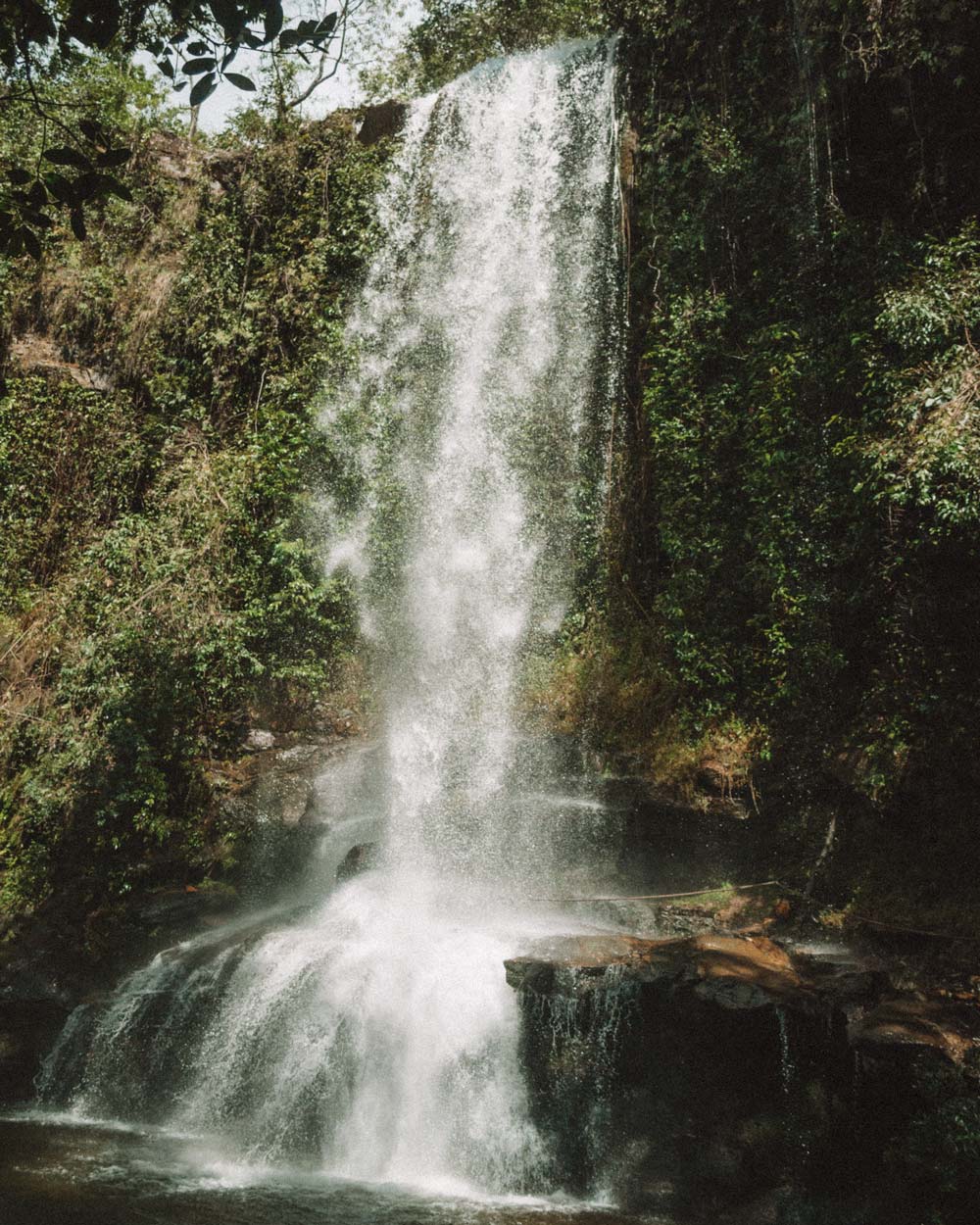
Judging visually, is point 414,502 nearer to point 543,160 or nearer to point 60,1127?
point 543,160

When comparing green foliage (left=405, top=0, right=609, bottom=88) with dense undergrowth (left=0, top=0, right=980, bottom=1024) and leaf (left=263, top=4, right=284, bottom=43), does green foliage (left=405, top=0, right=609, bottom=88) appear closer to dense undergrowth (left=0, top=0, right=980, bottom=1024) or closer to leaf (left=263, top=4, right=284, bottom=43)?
dense undergrowth (left=0, top=0, right=980, bottom=1024)

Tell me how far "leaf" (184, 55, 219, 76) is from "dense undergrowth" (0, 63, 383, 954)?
4670mm

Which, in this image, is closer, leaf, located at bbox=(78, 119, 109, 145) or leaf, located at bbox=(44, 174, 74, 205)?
leaf, located at bbox=(44, 174, 74, 205)

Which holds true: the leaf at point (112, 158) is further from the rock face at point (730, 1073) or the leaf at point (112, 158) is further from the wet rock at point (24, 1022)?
the wet rock at point (24, 1022)

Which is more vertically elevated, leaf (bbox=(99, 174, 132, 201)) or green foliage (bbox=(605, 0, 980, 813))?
green foliage (bbox=(605, 0, 980, 813))

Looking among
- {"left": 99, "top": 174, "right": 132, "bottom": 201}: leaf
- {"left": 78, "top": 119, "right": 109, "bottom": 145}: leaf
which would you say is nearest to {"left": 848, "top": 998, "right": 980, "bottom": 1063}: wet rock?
{"left": 99, "top": 174, "right": 132, "bottom": 201}: leaf

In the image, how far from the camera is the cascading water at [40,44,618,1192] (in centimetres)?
595

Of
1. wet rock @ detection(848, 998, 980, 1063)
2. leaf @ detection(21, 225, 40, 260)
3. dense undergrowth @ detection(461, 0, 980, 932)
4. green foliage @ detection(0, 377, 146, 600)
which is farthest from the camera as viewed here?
green foliage @ detection(0, 377, 146, 600)

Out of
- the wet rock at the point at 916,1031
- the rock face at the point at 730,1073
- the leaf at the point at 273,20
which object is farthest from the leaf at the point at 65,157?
the wet rock at the point at 916,1031

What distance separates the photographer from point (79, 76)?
711 inches

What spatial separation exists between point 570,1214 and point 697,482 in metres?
6.31

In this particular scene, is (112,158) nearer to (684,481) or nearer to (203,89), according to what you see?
(203,89)

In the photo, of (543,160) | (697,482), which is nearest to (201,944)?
(697,482)

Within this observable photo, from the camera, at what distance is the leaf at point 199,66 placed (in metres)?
3.19
